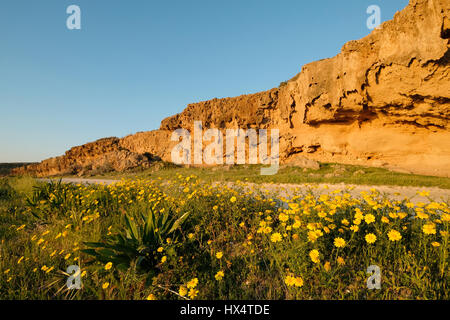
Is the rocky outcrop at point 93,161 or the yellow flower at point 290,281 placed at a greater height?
the rocky outcrop at point 93,161

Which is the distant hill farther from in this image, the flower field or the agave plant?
the agave plant

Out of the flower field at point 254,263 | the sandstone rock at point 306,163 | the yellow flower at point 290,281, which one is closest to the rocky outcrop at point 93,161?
the sandstone rock at point 306,163

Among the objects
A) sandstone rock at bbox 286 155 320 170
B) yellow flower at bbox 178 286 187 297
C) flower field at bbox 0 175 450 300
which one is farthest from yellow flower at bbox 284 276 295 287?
sandstone rock at bbox 286 155 320 170

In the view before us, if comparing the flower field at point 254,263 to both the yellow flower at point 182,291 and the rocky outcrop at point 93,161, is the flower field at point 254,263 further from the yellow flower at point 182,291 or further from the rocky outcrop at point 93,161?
the rocky outcrop at point 93,161

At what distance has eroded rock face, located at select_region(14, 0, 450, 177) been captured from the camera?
411 inches

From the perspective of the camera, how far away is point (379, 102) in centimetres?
1327

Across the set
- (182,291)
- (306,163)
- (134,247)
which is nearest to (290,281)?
(182,291)

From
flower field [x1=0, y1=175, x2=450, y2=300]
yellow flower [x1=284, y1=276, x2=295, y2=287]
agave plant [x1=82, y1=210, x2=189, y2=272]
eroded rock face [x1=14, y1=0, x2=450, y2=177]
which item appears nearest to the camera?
yellow flower [x1=284, y1=276, x2=295, y2=287]

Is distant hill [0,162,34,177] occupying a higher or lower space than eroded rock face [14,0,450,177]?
lower

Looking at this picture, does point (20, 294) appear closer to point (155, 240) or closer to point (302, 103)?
point (155, 240)

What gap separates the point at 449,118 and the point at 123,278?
18.5m

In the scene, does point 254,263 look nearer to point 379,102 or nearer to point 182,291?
point 182,291

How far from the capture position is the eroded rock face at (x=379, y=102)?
10430 mm

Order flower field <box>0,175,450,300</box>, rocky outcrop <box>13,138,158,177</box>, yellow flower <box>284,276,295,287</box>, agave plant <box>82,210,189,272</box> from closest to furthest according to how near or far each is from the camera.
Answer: yellow flower <box>284,276,295,287</box>
flower field <box>0,175,450,300</box>
agave plant <box>82,210,189,272</box>
rocky outcrop <box>13,138,158,177</box>
